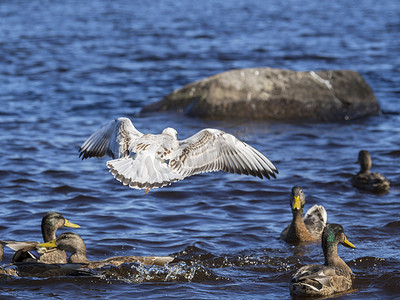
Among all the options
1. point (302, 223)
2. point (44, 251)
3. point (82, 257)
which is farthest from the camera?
point (302, 223)

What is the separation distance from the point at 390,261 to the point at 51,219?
415 cm

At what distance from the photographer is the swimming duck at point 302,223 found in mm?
9852

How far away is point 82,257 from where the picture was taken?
8750 millimetres

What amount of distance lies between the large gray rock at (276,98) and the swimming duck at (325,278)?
783 cm

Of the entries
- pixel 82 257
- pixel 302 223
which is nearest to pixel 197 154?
pixel 82 257

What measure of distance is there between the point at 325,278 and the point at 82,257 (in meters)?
2.88

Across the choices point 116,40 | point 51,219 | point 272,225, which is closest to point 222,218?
point 272,225

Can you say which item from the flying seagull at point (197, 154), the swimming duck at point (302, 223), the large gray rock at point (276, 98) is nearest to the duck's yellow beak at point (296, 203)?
the swimming duck at point (302, 223)

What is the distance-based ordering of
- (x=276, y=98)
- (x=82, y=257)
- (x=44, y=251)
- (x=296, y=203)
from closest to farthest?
(x=82, y=257) → (x=44, y=251) → (x=296, y=203) → (x=276, y=98)

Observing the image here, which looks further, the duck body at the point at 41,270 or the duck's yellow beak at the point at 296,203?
the duck's yellow beak at the point at 296,203

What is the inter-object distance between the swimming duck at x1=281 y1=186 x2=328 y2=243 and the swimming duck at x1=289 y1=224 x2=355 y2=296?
1.43 meters

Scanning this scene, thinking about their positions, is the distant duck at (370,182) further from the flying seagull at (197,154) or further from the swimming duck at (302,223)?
the flying seagull at (197,154)

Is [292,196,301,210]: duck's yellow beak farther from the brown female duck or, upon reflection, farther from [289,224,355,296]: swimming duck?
the brown female duck

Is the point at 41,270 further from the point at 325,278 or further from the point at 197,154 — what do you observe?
the point at 325,278
